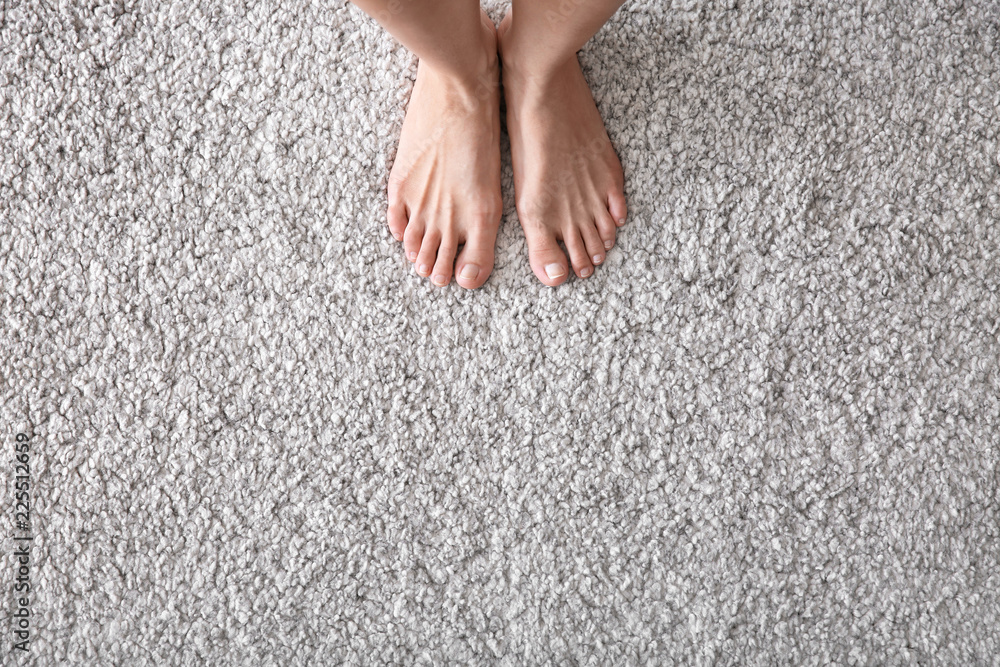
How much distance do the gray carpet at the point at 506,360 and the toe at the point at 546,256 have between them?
0.02 meters

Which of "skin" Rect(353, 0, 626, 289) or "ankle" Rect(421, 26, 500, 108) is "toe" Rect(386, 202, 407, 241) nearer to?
"skin" Rect(353, 0, 626, 289)

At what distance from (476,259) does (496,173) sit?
0.34 ft

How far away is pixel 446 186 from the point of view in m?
0.78

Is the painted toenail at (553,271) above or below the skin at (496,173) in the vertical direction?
below

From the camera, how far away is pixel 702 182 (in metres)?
0.79

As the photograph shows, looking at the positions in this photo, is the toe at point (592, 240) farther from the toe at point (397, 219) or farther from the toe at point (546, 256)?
the toe at point (397, 219)

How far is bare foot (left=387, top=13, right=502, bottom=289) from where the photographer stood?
2.50ft

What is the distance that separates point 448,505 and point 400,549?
74mm

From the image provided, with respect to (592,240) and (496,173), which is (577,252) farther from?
(496,173)

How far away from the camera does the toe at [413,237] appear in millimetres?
788

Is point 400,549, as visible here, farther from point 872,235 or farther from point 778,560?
point 872,235
